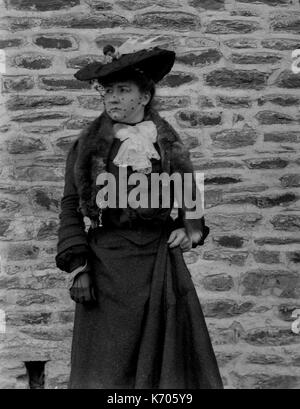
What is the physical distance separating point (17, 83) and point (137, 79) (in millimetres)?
1884

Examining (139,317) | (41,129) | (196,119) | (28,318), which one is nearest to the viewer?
(139,317)

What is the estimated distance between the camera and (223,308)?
5363mm

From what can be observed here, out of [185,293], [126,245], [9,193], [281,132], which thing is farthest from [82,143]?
[281,132]

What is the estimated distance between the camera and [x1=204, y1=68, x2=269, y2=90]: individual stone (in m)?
5.51

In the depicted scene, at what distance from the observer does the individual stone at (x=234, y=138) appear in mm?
5480

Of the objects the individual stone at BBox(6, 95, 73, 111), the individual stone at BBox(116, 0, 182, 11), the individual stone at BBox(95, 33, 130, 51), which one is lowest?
the individual stone at BBox(6, 95, 73, 111)

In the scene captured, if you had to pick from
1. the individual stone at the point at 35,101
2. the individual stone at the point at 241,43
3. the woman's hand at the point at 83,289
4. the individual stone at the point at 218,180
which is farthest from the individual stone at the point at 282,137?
the woman's hand at the point at 83,289

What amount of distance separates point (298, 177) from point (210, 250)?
722 mm

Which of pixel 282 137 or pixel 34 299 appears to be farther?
pixel 282 137

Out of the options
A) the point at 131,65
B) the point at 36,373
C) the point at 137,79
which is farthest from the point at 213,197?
the point at 131,65

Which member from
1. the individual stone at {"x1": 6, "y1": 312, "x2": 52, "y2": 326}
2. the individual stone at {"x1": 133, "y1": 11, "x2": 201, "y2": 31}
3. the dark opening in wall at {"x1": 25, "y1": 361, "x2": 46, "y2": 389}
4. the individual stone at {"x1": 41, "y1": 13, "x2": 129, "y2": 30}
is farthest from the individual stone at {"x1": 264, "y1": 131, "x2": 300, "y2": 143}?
the dark opening in wall at {"x1": 25, "y1": 361, "x2": 46, "y2": 389}

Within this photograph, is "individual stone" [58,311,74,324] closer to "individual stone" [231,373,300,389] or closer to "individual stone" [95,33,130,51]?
"individual stone" [231,373,300,389]

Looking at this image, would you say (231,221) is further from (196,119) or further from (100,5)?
(100,5)

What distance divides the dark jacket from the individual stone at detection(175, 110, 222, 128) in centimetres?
169
